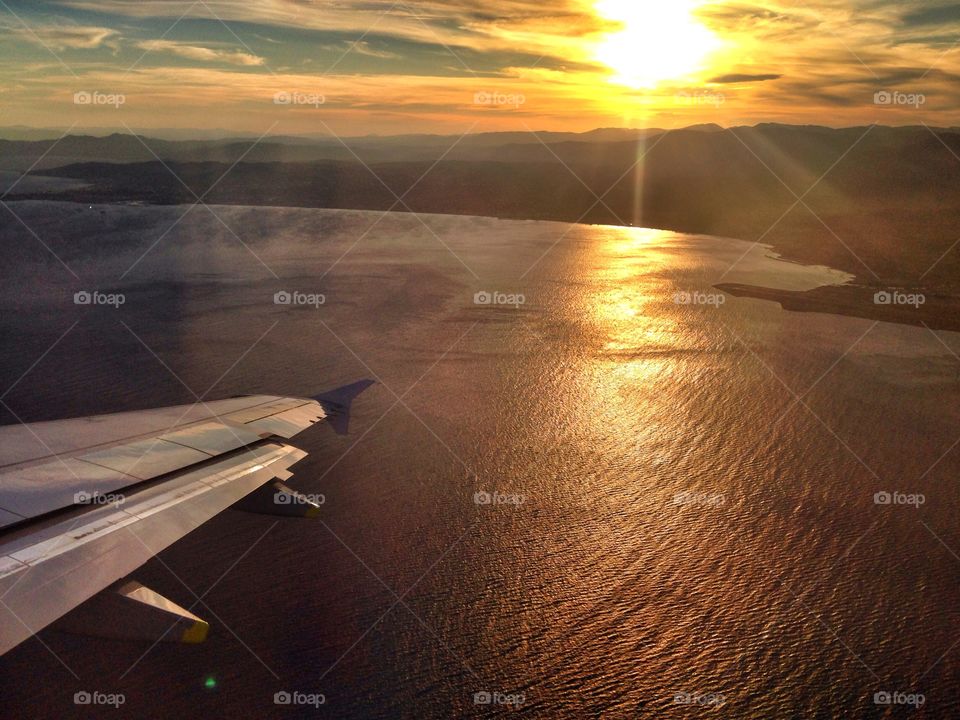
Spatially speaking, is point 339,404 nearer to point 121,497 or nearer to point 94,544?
point 121,497

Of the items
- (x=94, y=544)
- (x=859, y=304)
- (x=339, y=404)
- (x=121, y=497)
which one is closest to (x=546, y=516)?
(x=339, y=404)

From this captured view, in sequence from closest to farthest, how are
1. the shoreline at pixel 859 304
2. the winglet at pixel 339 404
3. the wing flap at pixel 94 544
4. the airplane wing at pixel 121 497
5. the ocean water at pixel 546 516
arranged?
the wing flap at pixel 94 544, the airplane wing at pixel 121 497, the ocean water at pixel 546 516, the winglet at pixel 339 404, the shoreline at pixel 859 304

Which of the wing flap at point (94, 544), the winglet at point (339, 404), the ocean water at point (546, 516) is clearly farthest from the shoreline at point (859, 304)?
the wing flap at point (94, 544)

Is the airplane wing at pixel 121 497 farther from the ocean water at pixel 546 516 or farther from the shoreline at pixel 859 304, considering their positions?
the shoreline at pixel 859 304

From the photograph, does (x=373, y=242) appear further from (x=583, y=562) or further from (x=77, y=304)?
(x=583, y=562)

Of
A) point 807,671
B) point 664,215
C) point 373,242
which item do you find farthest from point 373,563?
point 664,215
